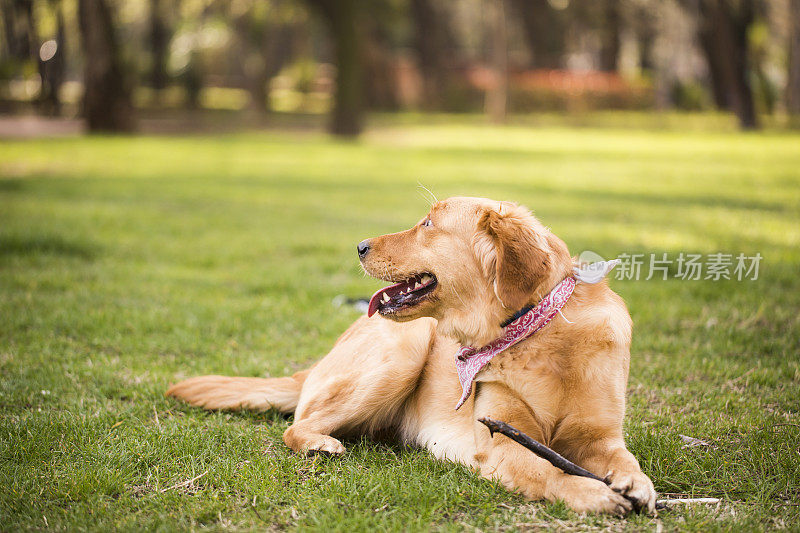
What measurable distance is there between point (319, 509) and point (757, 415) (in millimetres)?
2720

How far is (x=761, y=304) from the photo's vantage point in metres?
6.50

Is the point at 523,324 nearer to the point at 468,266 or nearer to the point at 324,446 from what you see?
the point at 468,266

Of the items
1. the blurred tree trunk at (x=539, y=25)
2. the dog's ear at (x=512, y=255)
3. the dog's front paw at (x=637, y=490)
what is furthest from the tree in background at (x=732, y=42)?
the dog's front paw at (x=637, y=490)

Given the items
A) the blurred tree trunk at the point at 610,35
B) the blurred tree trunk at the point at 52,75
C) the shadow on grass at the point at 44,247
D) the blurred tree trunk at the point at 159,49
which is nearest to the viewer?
the shadow on grass at the point at 44,247

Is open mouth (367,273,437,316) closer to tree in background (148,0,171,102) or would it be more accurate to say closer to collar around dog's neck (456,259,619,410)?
collar around dog's neck (456,259,619,410)

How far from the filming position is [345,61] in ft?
79.6

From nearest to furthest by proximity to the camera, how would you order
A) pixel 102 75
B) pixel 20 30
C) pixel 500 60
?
pixel 102 75
pixel 500 60
pixel 20 30

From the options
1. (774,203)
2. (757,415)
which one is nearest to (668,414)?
(757,415)

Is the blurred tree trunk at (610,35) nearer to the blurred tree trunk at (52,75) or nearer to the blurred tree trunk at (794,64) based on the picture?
the blurred tree trunk at (794,64)

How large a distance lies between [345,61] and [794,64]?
2183 centimetres

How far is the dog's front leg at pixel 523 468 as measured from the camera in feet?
10.2

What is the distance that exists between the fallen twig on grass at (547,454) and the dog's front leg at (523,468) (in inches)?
1.7

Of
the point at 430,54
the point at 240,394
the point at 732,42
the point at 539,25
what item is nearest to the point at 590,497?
the point at 240,394

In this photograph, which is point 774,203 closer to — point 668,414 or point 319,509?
point 668,414
